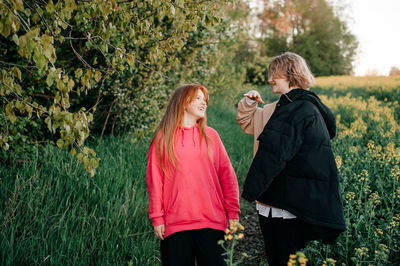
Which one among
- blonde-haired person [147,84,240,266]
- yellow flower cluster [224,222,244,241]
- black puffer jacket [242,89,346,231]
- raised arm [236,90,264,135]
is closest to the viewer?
yellow flower cluster [224,222,244,241]

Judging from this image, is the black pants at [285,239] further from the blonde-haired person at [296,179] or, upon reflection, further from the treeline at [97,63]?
the treeline at [97,63]

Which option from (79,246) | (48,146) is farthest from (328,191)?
(48,146)

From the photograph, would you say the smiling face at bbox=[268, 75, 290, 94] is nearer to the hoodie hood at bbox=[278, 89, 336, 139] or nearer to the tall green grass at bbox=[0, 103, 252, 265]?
the hoodie hood at bbox=[278, 89, 336, 139]

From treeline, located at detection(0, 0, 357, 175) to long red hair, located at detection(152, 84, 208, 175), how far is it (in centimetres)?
39

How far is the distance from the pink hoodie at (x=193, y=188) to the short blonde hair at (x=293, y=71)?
2.33 feet

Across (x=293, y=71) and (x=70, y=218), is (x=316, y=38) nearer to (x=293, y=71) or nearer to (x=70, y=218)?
(x=293, y=71)

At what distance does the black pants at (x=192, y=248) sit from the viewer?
199 cm

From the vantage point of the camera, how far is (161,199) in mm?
2131

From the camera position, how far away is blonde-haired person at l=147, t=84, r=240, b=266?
2.02 meters

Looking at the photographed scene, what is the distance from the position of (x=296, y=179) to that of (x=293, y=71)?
789mm

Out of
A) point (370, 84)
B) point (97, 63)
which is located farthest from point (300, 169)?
point (370, 84)

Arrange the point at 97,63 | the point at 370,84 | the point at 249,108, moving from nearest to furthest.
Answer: the point at 249,108 → the point at 97,63 → the point at 370,84

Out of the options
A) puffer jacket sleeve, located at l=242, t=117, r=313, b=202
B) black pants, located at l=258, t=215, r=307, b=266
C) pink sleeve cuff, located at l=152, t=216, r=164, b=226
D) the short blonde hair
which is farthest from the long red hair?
black pants, located at l=258, t=215, r=307, b=266

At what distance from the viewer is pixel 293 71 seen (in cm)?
219
